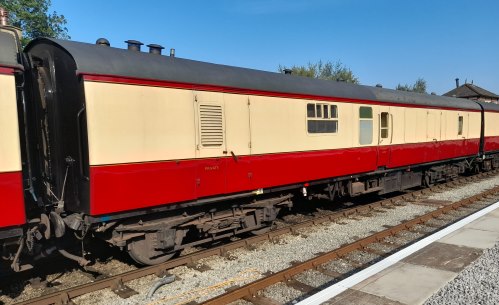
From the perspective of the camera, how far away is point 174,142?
20.0ft

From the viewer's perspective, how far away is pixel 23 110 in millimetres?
5145

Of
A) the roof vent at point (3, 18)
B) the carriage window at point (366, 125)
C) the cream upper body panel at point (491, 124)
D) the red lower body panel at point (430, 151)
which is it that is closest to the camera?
the roof vent at point (3, 18)

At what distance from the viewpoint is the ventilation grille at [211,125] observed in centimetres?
653

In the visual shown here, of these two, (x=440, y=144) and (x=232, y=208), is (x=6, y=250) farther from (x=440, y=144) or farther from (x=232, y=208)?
(x=440, y=144)

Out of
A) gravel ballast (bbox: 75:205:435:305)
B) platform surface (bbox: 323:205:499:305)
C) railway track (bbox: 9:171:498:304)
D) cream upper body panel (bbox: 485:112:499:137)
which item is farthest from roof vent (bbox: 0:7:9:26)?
cream upper body panel (bbox: 485:112:499:137)

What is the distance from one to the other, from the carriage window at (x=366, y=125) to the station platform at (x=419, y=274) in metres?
3.52

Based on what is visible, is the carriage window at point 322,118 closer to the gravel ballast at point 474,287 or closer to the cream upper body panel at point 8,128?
the gravel ballast at point 474,287

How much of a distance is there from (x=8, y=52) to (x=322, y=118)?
6477 mm

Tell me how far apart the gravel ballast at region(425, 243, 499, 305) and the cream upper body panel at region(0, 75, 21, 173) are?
534cm

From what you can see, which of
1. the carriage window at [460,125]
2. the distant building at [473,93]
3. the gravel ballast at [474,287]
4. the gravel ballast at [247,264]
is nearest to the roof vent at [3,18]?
the gravel ballast at [247,264]

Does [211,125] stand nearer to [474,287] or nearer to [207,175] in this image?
[207,175]

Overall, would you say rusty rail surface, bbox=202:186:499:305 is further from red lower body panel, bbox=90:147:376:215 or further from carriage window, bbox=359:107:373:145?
carriage window, bbox=359:107:373:145

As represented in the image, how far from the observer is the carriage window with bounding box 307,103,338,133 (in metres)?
8.76

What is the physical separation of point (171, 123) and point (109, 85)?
1.13m
